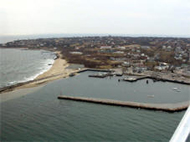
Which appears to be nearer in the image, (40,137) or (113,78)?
(40,137)

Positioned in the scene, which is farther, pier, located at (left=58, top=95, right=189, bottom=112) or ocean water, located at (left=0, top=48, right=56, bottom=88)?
ocean water, located at (left=0, top=48, right=56, bottom=88)

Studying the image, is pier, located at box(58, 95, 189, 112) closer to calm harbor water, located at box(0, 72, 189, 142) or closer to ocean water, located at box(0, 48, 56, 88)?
calm harbor water, located at box(0, 72, 189, 142)

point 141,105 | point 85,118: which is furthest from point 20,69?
point 141,105

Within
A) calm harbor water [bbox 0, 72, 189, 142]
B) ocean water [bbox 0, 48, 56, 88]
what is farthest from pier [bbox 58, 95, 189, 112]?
ocean water [bbox 0, 48, 56, 88]

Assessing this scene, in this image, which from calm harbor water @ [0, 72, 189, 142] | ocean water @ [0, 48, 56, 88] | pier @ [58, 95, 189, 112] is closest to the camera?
calm harbor water @ [0, 72, 189, 142]

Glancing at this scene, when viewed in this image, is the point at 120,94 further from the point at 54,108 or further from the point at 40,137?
the point at 40,137

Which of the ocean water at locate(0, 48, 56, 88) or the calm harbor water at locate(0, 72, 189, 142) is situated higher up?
the ocean water at locate(0, 48, 56, 88)

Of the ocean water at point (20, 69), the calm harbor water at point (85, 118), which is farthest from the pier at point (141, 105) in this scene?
the ocean water at point (20, 69)

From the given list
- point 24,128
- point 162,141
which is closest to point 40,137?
point 24,128
